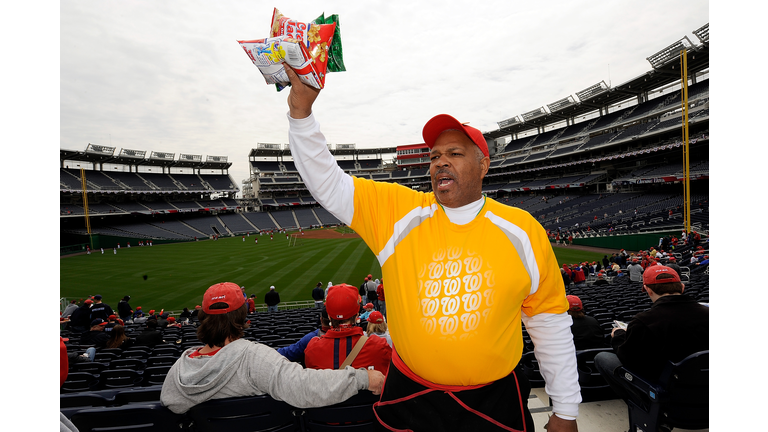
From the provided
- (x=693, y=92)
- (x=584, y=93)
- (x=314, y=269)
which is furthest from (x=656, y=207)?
(x=314, y=269)

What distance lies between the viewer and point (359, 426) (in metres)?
2.34

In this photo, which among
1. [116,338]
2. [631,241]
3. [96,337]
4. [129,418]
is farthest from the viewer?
[631,241]

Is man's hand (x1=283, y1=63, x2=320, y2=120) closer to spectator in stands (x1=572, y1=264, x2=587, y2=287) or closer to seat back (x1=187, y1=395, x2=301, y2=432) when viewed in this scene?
seat back (x1=187, y1=395, x2=301, y2=432)

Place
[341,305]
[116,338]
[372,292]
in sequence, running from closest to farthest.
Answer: [341,305], [116,338], [372,292]

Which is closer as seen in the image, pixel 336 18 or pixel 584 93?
pixel 336 18

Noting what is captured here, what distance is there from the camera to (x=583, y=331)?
4.28 m

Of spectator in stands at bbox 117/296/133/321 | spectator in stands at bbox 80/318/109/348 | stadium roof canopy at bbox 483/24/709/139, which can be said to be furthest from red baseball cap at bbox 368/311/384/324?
stadium roof canopy at bbox 483/24/709/139

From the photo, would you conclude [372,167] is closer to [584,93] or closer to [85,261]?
[584,93]

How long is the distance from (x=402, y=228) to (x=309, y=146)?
748 mm

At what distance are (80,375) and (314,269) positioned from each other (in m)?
16.9

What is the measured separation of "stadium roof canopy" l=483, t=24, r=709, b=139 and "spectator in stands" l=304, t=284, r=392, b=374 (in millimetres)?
50796

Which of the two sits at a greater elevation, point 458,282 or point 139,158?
point 139,158

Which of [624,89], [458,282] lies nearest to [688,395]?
[458,282]

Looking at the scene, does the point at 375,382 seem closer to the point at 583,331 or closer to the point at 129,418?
the point at 129,418
